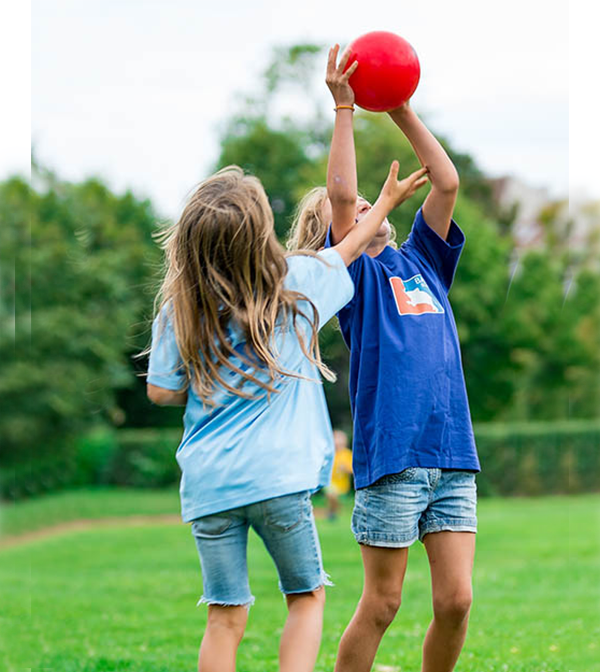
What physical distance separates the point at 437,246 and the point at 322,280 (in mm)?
821

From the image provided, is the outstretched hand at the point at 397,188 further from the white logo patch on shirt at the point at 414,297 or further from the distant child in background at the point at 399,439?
the white logo patch on shirt at the point at 414,297

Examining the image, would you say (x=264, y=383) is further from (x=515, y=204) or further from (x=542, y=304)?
(x=515, y=204)

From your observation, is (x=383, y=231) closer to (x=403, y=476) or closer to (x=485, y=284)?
(x=403, y=476)

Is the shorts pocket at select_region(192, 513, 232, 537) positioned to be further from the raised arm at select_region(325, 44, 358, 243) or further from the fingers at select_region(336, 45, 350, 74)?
the fingers at select_region(336, 45, 350, 74)

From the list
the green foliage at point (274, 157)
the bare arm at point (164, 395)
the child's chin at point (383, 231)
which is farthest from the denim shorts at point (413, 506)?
the green foliage at point (274, 157)

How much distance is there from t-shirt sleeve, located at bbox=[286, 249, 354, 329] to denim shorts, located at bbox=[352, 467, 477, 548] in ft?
2.38

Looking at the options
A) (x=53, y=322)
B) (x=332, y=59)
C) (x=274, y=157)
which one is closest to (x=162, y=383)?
(x=332, y=59)

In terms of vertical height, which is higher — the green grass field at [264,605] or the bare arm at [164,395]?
the bare arm at [164,395]

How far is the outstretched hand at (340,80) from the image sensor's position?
384cm

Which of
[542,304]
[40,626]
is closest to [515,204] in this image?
[542,304]

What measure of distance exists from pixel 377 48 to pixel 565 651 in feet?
11.6

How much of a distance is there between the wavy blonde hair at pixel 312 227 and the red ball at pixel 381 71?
Answer: 1.56 ft

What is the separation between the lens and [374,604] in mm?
3770

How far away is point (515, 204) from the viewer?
41344mm
